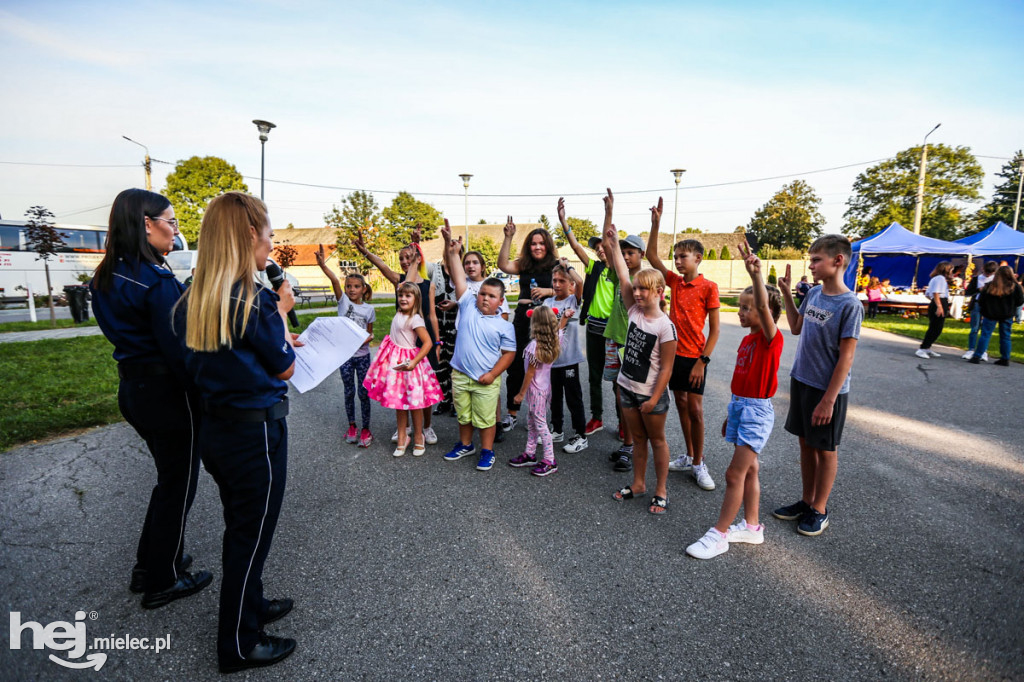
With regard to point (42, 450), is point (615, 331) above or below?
above

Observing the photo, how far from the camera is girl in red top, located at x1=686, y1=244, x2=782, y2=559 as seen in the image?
3.09m

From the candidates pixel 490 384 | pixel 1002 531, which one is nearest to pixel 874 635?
pixel 1002 531

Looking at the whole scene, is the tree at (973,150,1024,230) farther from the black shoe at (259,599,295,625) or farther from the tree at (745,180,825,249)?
the black shoe at (259,599,295,625)

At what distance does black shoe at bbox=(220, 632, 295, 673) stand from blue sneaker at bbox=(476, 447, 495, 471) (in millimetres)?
→ 2281

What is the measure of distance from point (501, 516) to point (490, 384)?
1.30 m

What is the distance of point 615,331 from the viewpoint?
4.76 metres

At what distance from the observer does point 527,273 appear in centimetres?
539

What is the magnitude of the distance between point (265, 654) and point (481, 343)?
2.78 meters

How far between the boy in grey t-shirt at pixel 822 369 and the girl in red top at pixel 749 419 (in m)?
0.26

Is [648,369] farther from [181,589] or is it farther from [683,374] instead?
[181,589]

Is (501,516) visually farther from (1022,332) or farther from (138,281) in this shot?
(1022,332)

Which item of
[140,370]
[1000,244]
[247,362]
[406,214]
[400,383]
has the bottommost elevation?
[400,383]

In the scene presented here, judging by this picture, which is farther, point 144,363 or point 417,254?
point 417,254

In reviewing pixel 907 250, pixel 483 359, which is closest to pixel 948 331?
pixel 907 250
